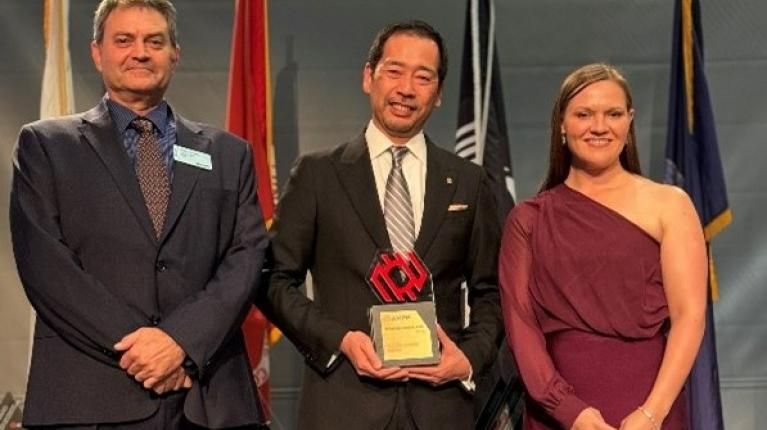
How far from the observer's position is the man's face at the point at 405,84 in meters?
2.67

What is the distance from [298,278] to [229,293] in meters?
0.27

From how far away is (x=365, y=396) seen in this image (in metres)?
2.55

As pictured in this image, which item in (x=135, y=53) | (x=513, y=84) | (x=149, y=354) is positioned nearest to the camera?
(x=149, y=354)

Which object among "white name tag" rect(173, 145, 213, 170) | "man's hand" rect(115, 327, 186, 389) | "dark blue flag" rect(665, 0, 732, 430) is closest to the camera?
"man's hand" rect(115, 327, 186, 389)

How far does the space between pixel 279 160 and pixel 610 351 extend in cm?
217

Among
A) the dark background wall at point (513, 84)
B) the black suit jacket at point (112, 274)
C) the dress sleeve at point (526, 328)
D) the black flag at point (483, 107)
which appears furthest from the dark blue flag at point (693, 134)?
the black suit jacket at point (112, 274)

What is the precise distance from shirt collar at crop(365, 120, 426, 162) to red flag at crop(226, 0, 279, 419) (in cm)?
133

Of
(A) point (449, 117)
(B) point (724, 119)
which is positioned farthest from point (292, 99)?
(B) point (724, 119)

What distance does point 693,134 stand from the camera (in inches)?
158

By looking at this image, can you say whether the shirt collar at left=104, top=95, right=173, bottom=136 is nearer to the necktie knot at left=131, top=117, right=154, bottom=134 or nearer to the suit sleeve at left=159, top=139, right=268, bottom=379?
the necktie knot at left=131, top=117, right=154, bottom=134

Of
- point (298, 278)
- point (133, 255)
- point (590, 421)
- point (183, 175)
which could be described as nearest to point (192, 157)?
point (183, 175)

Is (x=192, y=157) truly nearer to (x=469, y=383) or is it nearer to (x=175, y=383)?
(x=175, y=383)

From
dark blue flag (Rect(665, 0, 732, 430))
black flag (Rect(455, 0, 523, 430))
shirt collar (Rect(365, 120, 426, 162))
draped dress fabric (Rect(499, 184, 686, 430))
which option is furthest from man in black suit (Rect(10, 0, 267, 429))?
dark blue flag (Rect(665, 0, 732, 430))

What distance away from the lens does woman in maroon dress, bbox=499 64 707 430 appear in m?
2.47
